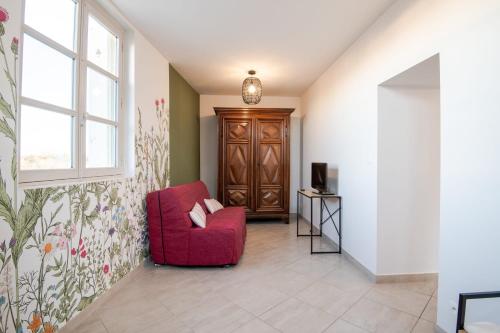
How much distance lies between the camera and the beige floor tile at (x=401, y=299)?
210 centimetres

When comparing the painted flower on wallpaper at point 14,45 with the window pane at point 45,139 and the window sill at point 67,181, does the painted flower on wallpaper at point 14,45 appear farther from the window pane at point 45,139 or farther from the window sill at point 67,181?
the window sill at point 67,181

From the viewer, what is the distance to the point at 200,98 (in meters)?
5.60

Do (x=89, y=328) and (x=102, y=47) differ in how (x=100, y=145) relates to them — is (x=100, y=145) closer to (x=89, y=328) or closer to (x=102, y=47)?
(x=102, y=47)

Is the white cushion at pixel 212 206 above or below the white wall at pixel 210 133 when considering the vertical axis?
below

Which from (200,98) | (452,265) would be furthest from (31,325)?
(200,98)

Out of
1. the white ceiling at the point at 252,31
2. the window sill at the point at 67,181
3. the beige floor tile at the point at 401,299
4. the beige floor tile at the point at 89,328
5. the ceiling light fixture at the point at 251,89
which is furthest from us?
the ceiling light fixture at the point at 251,89

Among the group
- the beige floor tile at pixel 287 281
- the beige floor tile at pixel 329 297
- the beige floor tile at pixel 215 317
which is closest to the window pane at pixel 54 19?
the beige floor tile at pixel 215 317

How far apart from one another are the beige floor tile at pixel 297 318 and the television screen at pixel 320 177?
1889mm

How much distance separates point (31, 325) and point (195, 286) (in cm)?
127

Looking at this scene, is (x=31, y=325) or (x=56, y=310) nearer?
(x=31, y=325)

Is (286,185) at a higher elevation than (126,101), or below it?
below

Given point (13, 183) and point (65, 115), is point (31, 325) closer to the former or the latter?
point (13, 183)

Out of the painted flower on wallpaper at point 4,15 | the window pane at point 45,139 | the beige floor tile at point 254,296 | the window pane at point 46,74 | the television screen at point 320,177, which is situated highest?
the painted flower on wallpaper at point 4,15

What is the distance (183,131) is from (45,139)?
273 cm
